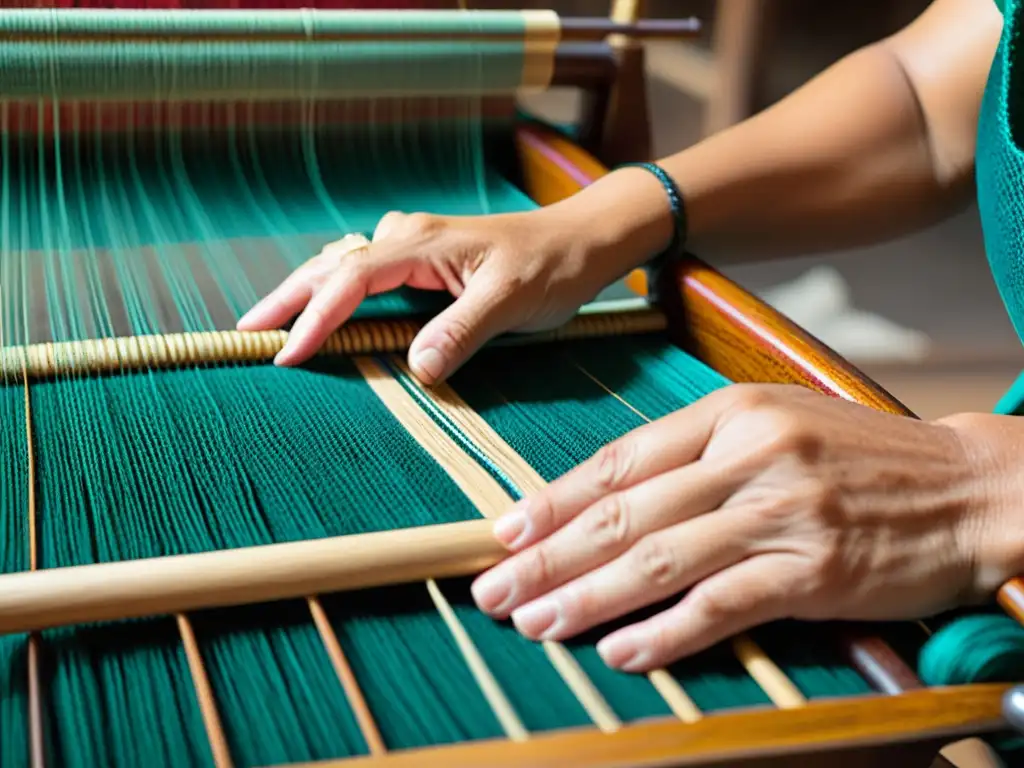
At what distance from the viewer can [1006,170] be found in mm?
815

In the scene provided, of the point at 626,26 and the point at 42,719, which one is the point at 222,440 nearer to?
the point at 42,719

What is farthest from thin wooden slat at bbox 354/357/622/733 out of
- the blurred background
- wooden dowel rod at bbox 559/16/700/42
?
the blurred background

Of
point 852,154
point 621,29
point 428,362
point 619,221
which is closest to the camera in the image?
point 428,362

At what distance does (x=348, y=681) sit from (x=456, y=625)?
0.24 feet

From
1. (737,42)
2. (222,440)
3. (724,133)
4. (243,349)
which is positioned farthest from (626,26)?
(737,42)

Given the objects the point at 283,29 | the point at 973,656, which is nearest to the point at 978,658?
the point at 973,656

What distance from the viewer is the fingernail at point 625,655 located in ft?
1.87

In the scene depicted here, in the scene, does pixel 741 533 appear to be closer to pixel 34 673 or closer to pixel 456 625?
pixel 456 625

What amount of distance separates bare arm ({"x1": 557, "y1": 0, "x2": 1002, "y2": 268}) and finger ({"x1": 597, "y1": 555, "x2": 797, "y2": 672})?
452mm

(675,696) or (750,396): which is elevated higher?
(750,396)

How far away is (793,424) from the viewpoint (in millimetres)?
625

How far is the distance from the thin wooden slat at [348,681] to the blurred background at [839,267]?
6.66 feet

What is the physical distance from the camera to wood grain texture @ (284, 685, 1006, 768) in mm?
482

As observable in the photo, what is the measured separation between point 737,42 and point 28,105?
74.3 inches
